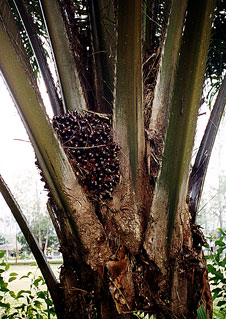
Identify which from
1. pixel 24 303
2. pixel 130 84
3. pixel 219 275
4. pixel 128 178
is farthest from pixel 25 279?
pixel 130 84

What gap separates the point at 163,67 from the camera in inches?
62.6

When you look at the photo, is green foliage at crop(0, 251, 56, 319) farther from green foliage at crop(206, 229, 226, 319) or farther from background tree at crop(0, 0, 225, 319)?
green foliage at crop(206, 229, 226, 319)

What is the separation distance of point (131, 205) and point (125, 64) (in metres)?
0.70

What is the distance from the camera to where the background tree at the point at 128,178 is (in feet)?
4.01

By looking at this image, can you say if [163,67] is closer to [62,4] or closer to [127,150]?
[127,150]

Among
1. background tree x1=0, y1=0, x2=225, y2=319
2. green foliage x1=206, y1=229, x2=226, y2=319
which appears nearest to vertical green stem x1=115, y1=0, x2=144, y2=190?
background tree x1=0, y1=0, x2=225, y2=319

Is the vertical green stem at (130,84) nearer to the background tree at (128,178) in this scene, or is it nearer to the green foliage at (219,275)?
the background tree at (128,178)

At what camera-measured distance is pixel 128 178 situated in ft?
4.81

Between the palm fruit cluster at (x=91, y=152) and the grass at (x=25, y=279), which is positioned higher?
the palm fruit cluster at (x=91, y=152)

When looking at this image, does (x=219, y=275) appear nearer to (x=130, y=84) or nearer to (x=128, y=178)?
(x=128, y=178)

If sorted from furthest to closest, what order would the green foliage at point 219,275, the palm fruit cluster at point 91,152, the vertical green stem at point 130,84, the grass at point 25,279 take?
1. the grass at point 25,279
2. the green foliage at point 219,275
3. the palm fruit cluster at point 91,152
4. the vertical green stem at point 130,84

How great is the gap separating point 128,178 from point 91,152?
0.24 metres

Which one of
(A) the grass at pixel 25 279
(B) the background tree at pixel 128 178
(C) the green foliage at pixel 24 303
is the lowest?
(A) the grass at pixel 25 279


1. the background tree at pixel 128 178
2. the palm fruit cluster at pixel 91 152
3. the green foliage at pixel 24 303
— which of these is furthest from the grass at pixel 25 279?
the palm fruit cluster at pixel 91 152
